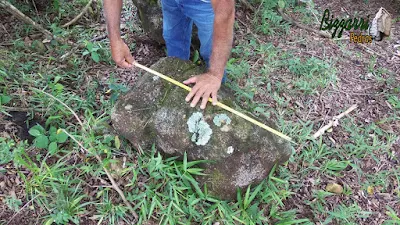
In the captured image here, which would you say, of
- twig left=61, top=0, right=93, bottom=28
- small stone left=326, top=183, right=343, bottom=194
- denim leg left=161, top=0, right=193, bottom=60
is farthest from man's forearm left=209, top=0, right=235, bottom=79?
twig left=61, top=0, right=93, bottom=28

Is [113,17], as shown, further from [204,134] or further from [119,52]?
[204,134]

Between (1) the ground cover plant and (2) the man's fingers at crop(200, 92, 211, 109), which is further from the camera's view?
(1) the ground cover plant

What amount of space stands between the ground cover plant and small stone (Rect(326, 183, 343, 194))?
0.05 feet

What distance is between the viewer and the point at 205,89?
6.46 ft

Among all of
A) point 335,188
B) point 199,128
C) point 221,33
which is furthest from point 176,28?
point 335,188

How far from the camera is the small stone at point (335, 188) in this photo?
7.86ft

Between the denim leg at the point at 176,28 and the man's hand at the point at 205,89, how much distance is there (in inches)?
28.4

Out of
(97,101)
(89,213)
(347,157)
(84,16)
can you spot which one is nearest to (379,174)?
(347,157)

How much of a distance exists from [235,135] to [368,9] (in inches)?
136

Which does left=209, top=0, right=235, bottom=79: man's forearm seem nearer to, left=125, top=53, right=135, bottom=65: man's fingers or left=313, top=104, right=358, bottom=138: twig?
left=125, top=53, right=135, bottom=65: man's fingers

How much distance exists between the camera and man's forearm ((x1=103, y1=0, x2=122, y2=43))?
83.4 inches

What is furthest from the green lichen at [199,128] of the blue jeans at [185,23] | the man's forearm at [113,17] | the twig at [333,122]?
the twig at [333,122]

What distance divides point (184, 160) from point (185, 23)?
1239mm

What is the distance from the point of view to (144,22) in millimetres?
3281
